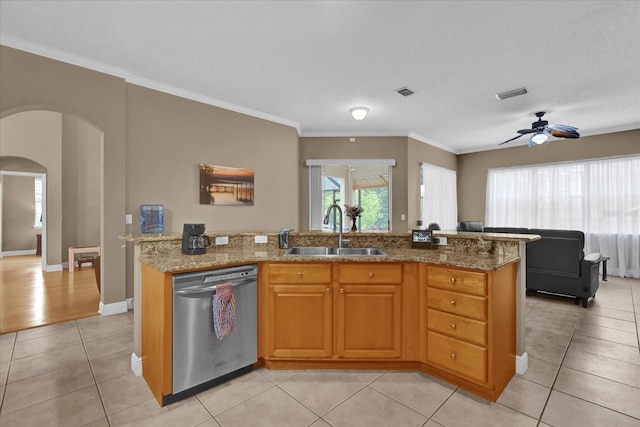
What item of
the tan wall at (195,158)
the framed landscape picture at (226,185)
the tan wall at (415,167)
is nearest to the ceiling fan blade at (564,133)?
the tan wall at (415,167)

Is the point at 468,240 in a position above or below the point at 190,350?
above

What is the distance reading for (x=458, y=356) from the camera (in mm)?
2094

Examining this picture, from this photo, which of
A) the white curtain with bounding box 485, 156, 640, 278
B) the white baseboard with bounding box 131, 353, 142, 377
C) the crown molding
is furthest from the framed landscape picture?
the white curtain with bounding box 485, 156, 640, 278

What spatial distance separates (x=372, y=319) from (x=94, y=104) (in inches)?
146

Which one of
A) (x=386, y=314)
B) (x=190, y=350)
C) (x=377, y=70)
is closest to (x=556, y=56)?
(x=377, y=70)

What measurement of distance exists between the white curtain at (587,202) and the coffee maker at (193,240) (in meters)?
7.03

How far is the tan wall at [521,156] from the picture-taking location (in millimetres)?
5750

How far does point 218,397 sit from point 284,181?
3772 millimetres

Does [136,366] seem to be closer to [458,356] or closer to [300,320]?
[300,320]

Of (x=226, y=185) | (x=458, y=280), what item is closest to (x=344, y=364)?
(x=458, y=280)

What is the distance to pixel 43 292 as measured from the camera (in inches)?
176

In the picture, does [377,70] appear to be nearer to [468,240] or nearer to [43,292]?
[468,240]

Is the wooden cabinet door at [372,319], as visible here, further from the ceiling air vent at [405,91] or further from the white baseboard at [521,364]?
the ceiling air vent at [405,91]

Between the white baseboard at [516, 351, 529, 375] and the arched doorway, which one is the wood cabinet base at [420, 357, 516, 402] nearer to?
the white baseboard at [516, 351, 529, 375]
